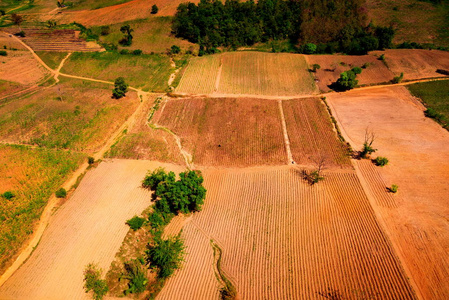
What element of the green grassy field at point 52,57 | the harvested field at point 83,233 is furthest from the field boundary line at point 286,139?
the green grassy field at point 52,57

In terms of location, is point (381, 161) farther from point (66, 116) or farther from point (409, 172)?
point (66, 116)

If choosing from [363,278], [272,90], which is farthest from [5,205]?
[272,90]

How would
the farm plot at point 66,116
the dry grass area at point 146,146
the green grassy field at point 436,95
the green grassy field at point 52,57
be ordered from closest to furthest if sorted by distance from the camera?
the dry grass area at point 146,146 < the farm plot at point 66,116 < the green grassy field at point 436,95 < the green grassy field at point 52,57

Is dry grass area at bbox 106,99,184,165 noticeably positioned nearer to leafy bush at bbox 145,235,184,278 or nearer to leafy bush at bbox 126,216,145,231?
leafy bush at bbox 126,216,145,231

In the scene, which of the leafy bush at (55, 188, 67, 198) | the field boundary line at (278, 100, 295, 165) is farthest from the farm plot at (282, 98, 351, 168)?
the leafy bush at (55, 188, 67, 198)

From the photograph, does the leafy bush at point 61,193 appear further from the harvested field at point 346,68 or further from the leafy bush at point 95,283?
the harvested field at point 346,68

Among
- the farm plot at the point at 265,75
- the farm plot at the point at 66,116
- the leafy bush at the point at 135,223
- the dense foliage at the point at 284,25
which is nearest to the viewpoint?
the leafy bush at the point at 135,223

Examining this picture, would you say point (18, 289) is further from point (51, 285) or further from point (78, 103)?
point (78, 103)
